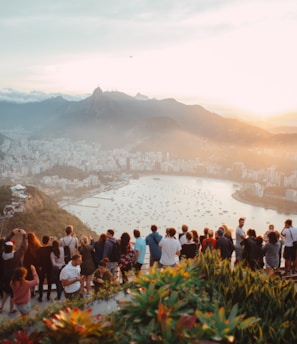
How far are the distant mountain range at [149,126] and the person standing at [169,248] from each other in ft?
234

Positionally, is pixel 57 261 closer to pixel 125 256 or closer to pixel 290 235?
pixel 125 256

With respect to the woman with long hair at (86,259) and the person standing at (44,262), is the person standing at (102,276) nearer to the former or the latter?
the woman with long hair at (86,259)

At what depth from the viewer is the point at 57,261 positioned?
3.37 m

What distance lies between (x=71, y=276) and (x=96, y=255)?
0.58 m

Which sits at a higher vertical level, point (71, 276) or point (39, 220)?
point (71, 276)

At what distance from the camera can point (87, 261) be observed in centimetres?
347

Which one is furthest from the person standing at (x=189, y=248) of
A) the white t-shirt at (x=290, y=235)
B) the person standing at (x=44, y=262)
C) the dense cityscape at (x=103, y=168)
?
the dense cityscape at (x=103, y=168)

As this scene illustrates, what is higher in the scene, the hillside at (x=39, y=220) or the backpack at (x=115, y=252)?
the backpack at (x=115, y=252)

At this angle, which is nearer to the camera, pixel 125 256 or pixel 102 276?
pixel 102 276

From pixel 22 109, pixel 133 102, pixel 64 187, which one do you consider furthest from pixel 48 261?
pixel 22 109

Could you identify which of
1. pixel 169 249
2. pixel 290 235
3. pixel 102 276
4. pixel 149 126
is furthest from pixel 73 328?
pixel 149 126

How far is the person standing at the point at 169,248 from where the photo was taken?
11.6 feet

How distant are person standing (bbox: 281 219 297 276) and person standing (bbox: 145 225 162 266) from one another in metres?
1.39

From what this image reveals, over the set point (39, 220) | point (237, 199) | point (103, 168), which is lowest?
point (237, 199)
